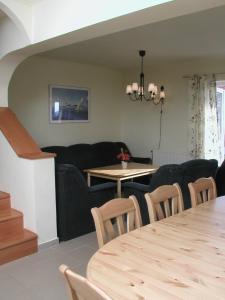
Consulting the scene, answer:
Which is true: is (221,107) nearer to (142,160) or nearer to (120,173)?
(142,160)

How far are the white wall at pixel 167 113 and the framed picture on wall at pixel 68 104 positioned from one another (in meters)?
1.10

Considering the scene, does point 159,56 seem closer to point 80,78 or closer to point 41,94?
point 80,78

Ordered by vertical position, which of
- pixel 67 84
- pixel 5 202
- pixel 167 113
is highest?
pixel 67 84

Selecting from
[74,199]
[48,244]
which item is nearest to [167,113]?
[74,199]

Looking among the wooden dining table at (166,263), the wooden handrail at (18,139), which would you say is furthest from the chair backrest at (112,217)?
the wooden handrail at (18,139)

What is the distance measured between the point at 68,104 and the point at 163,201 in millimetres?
3925

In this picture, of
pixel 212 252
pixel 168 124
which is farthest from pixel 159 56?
pixel 212 252

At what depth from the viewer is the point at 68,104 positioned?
584cm

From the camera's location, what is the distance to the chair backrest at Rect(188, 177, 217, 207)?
8.11ft

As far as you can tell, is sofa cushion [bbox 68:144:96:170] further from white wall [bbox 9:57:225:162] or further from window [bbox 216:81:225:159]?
window [bbox 216:81:225:159]

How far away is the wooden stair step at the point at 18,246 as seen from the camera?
3.07 m

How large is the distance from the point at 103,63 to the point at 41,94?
1.40 meters

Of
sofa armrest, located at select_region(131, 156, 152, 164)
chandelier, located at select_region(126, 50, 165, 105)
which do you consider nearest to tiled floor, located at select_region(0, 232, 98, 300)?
chandelier, located at select_region(126, 50, 165, 105)

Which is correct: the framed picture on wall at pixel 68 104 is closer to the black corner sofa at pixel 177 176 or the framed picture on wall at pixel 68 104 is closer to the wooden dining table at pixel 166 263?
the black corner sofa at pixel 177 176
